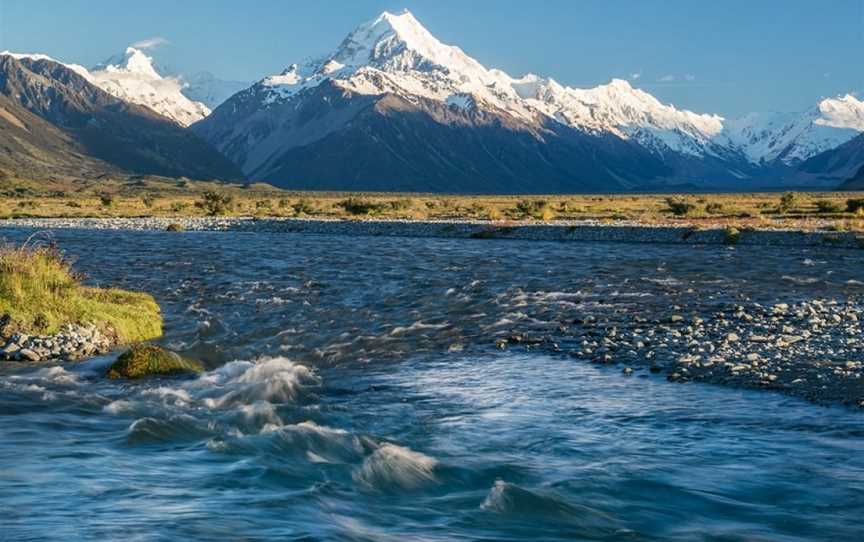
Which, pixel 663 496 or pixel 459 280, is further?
pixel 459 280

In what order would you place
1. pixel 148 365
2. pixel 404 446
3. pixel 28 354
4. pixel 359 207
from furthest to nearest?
pixel 359 207 → pixel 28 354 → pixel 148 365 → pixel 404 446

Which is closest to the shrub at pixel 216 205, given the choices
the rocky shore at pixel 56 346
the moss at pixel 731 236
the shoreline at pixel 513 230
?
the shoreline at pixel 513 230

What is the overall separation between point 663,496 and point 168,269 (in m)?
38.5

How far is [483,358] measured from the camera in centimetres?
2570

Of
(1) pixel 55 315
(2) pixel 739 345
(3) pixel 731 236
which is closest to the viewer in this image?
(2) pixel 739 345

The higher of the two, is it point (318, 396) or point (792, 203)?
point (792, 203)

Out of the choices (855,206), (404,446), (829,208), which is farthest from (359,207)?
(404,446)

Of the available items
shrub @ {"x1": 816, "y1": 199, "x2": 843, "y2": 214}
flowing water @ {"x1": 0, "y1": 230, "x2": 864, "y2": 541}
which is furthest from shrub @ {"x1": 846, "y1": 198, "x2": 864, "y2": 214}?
flowing water @ {"x1": 0, "y1": 230, "x2": 864, "y2": 541}

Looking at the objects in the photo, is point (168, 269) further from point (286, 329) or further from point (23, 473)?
point (23, 473)

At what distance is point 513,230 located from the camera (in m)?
75.1

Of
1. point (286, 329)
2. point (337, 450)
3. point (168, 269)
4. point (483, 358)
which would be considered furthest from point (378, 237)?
→ point (337, 450)

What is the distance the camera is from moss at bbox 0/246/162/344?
26734 millimetres

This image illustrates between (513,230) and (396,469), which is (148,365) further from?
(513,230)

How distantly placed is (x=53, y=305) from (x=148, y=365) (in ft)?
19.2
